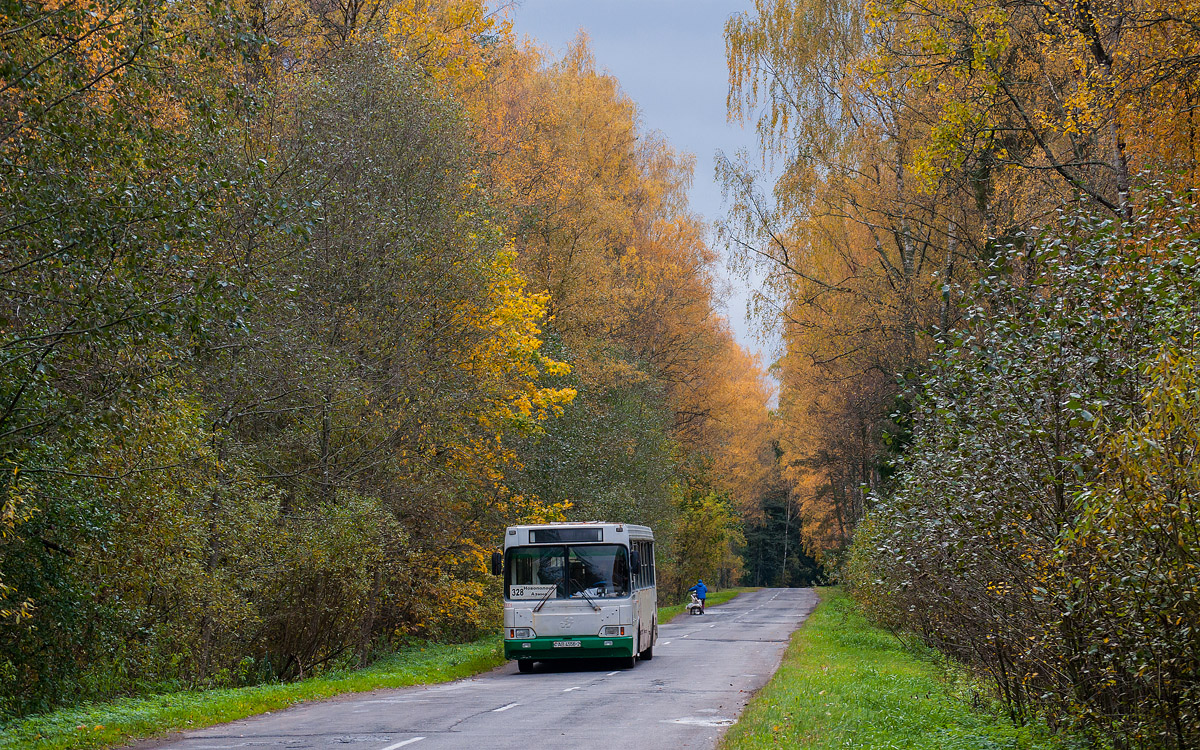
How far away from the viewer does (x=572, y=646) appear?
20.0 metres

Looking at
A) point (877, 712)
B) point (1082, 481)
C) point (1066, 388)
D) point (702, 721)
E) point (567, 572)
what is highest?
point (1066, 388)

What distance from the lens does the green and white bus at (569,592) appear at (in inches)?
790

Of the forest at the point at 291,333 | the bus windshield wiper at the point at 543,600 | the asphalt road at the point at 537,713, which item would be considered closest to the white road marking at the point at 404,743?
the asphalt road at the point at 537,713

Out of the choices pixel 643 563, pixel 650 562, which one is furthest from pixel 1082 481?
pixel 650 562

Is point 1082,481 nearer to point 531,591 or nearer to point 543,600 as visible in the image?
point 543,600

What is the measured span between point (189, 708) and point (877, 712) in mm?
8345

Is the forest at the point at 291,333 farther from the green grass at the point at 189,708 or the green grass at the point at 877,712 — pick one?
the green grass at the point at 877,712

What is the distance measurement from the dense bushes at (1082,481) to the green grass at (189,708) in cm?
836

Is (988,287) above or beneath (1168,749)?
above

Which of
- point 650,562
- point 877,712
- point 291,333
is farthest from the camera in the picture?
point 650,562

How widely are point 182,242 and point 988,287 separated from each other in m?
7.74

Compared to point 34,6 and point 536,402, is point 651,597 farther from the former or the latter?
point 34,6

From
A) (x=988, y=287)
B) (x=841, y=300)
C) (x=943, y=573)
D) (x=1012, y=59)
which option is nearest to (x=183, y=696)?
(x=943, y=573)

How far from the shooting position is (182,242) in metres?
10.4
